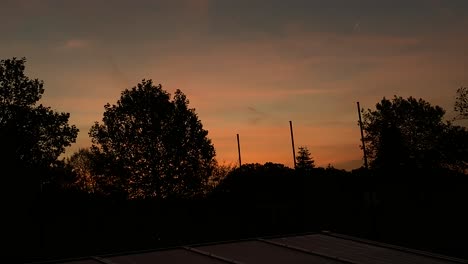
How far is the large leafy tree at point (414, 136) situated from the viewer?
249 ft

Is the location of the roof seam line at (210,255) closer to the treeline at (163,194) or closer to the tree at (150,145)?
the treeline at (163,194)

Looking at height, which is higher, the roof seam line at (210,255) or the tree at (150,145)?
the tree at (150,145)

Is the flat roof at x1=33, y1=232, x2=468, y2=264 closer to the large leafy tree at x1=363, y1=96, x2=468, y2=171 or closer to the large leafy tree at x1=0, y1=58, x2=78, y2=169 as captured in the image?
the large leafy tree at x1=0, y1=58, x2=78, y2=169

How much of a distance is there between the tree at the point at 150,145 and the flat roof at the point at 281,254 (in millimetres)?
37926

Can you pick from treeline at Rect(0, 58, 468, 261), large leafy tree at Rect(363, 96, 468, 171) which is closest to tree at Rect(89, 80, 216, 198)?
treeline at Rect(0, 58, 468, 261)

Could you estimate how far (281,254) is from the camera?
545 inches

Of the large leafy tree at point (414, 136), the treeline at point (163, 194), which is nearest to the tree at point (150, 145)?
the treeline at point (163, 194)

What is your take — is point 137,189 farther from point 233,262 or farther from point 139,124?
point 233,262

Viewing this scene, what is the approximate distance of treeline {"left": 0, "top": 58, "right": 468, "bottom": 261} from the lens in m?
33.3

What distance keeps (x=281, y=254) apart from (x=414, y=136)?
73.7 m

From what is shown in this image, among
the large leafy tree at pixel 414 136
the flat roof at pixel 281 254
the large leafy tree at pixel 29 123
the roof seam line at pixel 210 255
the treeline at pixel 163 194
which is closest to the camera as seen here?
the roof seam line at pixel 210 255

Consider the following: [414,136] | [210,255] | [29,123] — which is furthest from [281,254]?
[414,136]

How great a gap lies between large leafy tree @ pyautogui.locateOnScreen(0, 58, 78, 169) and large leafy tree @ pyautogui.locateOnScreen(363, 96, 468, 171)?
1911 inches

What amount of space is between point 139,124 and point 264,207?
19.0m
